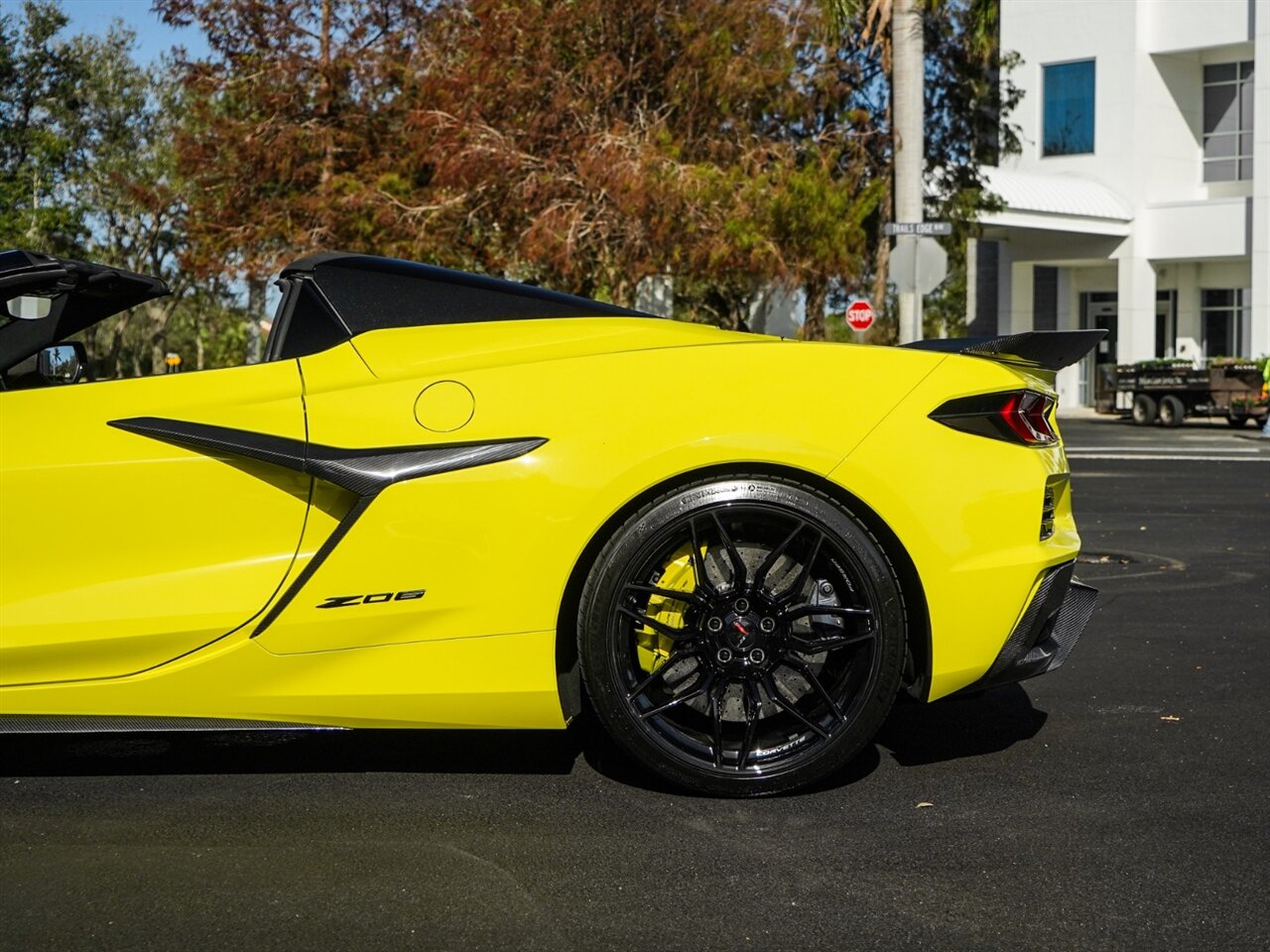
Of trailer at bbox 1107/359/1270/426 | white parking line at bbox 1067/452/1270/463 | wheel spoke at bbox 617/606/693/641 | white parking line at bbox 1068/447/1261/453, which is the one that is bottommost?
white parking line at bbox 1068/447/1261/453

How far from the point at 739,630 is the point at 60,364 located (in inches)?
75.9

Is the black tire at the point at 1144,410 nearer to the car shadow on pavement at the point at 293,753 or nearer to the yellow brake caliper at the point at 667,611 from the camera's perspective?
the car shadow on pavement at the point at 293,753

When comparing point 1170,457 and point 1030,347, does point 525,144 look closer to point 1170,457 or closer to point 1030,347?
point 1170,457

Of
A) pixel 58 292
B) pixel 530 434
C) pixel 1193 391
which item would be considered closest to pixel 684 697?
pixel 530 434

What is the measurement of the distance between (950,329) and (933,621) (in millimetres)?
49100

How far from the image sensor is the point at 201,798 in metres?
4.04

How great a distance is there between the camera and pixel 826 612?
3859mm

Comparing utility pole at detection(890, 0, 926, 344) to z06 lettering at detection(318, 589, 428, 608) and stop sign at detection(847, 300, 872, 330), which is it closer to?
stop sign at detection(847, 300, 872, 330)

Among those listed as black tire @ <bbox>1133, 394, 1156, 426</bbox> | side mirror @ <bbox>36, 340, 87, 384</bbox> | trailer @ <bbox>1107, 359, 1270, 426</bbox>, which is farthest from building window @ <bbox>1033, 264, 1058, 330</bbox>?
side mirror @ <bbox>36, 340, 87, 384</bbox>

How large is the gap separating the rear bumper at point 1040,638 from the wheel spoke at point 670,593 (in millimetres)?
708

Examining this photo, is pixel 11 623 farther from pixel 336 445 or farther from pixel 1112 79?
pixel 1112 79

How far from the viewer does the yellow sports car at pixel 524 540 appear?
12.4 feet

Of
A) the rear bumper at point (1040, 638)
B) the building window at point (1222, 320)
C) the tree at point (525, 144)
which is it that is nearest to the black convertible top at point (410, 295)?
the rear bumper at point (1040, 638)

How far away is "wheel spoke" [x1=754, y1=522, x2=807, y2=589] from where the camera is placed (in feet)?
12.6
